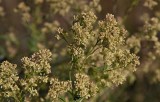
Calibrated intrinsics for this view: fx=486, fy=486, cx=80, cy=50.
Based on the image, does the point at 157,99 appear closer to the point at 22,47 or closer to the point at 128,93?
the point at 128,93

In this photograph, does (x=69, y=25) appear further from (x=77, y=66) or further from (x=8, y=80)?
(x=8, y=80)

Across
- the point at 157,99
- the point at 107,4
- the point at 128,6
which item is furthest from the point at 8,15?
the point at 157,99

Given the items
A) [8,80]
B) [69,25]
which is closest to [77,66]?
[8,80]

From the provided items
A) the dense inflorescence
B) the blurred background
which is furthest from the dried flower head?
the blurred background

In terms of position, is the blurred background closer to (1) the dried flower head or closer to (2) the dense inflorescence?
(2) the dense inflorescence

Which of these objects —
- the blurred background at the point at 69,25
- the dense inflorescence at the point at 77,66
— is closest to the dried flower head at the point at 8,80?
the dense inflorescence at the point at 77,66

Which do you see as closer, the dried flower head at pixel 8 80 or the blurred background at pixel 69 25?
the dried flower head at pixel 8 80

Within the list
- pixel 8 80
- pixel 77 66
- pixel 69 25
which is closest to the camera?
pixel 8 80

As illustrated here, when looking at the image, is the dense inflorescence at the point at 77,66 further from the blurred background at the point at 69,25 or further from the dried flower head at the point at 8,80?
the blurred background at the point at 69,25
